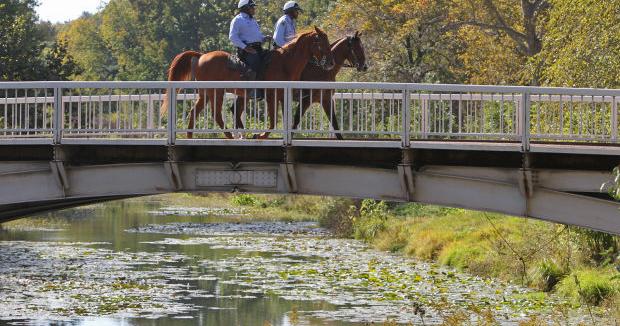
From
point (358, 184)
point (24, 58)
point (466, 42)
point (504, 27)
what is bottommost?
point (358, 184)

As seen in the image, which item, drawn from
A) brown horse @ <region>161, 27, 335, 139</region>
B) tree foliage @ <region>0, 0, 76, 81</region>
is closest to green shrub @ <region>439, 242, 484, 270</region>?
brown horse @ <region>161, 27, 335, 139</region>

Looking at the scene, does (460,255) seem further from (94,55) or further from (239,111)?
(94,55)

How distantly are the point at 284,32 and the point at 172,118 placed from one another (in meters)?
4.07

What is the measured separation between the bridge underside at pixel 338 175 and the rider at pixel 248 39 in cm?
297

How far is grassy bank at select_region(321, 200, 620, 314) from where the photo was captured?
3106 centimetres

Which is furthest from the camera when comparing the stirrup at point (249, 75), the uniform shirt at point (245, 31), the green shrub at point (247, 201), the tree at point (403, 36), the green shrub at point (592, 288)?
the green shrub at point (247, 201)

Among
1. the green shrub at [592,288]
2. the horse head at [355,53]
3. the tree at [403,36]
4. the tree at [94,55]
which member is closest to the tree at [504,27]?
the tree at [403,36]

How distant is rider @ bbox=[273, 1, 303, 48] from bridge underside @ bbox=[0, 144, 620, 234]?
357 centimetres

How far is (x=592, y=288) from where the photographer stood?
99.1 feet

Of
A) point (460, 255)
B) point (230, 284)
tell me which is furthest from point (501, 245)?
point (230, 284)

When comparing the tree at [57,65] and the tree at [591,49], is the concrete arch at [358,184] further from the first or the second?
the tree at [57,65]

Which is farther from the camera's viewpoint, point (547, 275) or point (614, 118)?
point (547, 275)

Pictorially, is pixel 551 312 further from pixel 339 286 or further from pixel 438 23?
pixel 438 23

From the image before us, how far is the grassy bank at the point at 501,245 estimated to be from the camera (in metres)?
31.1
